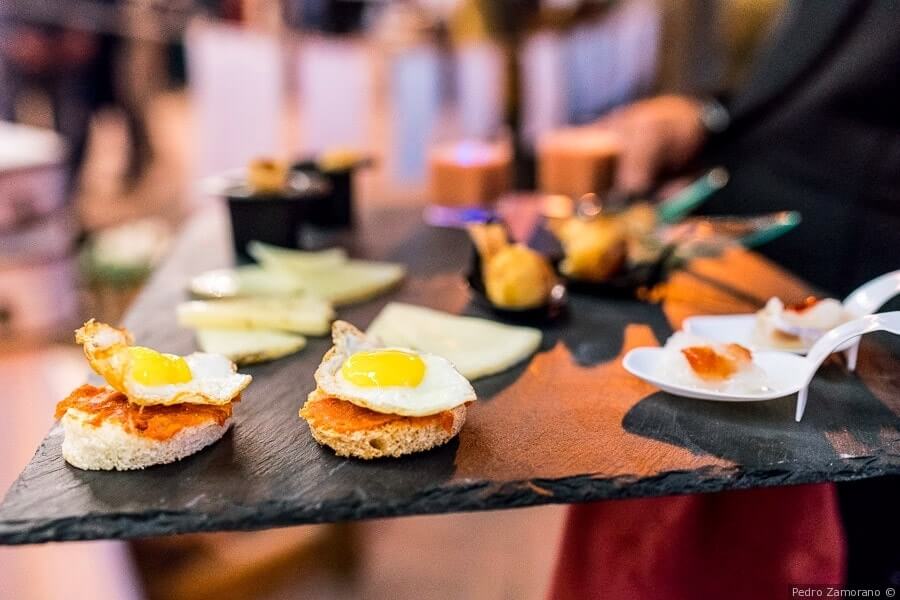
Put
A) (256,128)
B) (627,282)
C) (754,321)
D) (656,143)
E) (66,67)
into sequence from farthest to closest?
(66,67) < (256,128) < (656,143) < (627,282) < (754,321)

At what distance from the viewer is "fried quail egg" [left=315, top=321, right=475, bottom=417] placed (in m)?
1.10

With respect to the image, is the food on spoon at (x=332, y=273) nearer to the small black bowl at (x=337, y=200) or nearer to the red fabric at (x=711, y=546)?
the small black bowl at (x=337, y=200)

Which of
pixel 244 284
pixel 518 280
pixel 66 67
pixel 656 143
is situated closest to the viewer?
pixel 518 280

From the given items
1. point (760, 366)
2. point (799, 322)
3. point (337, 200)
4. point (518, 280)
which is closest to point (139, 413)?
point (518, 280)

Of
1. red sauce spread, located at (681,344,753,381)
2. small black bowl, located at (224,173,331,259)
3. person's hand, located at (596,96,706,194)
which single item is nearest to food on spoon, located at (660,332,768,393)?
red sauce spread, located at (681,344,753,381)

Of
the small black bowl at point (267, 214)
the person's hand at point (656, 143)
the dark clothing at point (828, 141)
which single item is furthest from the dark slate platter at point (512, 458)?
the person's hand at point (656, 143)

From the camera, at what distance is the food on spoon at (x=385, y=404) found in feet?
3.59

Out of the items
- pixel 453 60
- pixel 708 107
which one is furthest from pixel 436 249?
pixel 453 60

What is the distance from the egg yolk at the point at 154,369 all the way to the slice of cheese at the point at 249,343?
0.99 ft

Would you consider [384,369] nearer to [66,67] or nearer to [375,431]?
[375,431]

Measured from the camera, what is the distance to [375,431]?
42.8 inches

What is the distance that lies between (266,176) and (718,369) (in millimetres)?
1392

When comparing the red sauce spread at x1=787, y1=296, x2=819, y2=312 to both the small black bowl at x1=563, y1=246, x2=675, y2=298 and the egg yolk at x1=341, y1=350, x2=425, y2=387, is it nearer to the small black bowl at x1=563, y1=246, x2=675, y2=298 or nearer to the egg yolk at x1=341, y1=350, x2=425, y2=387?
the small black bowl at x1=563, y1=246, x2=675, y2=298

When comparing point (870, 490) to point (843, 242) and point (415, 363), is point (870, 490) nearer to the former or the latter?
point (843, 242)
